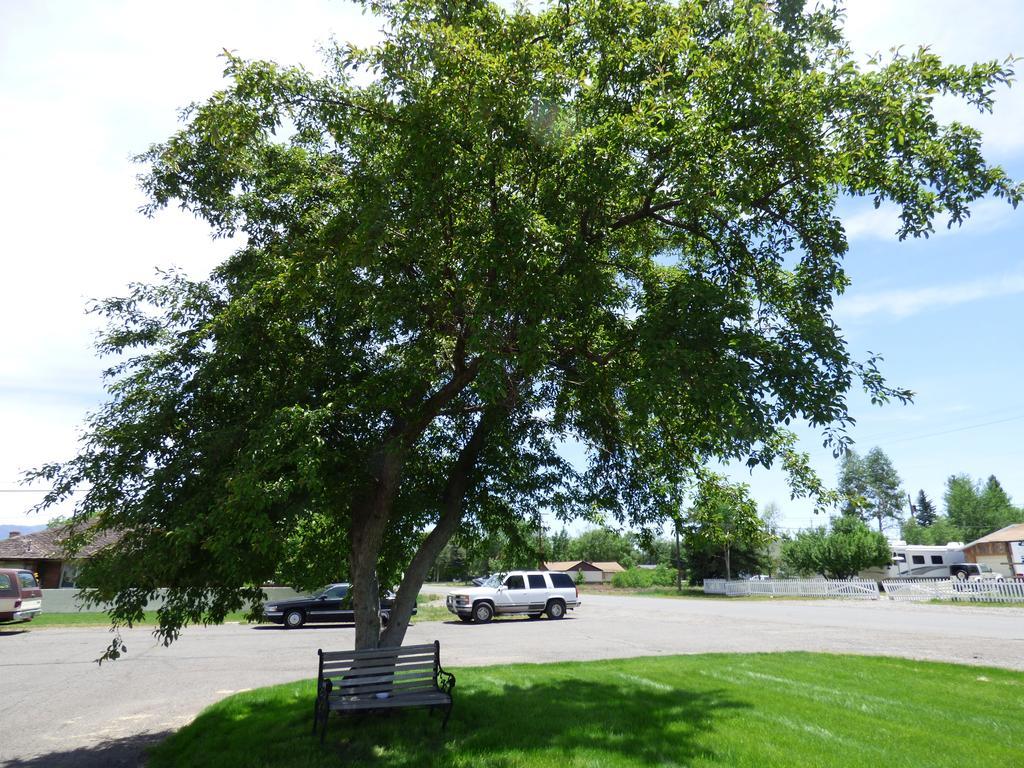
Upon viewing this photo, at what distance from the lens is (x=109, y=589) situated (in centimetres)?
637

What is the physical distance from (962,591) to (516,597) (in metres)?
23.8

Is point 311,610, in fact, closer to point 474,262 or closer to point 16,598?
point 16,598

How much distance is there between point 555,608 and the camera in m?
27.3

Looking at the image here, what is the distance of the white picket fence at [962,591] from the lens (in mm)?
29898

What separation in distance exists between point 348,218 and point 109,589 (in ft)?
→ 15.4

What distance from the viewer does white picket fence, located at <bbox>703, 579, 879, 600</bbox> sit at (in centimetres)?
3825

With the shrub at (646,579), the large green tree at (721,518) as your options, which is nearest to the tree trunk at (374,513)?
the large green tree at (721,518)

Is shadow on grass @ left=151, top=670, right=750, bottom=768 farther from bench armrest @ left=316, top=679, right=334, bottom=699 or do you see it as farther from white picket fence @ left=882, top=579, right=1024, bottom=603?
white picket fence @ left=882, top=579, right=1024, bottom=603

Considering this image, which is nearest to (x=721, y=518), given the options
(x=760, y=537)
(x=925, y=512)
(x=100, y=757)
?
(x=760, y=537)

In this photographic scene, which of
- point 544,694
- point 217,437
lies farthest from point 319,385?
point 544,694

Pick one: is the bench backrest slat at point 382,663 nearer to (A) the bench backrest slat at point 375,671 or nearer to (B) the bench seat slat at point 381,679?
(A) the bench backrest slat at point 375,671

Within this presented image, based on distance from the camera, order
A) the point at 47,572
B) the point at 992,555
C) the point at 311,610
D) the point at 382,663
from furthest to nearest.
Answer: the point at 992,555
the point at 47,572
the point at 311,610
the point at 382,663

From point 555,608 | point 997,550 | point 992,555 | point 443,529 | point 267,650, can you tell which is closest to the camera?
point 443,529

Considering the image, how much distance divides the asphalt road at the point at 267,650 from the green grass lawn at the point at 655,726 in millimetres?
1410
